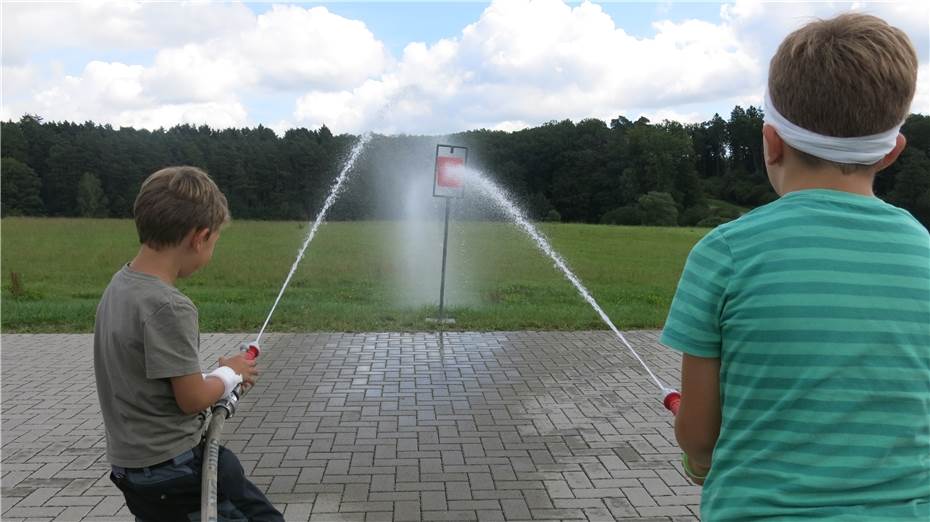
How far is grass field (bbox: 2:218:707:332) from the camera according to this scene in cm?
1120

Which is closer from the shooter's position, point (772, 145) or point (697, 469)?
point (772, 145)

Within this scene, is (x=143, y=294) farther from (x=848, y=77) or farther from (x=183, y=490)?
(x=848, y=77)

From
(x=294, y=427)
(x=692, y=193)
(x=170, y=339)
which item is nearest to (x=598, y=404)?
(x=294, y=427)

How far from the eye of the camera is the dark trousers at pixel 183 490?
256cm

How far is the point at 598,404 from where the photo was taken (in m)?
6.87

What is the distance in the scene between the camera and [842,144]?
1.41m

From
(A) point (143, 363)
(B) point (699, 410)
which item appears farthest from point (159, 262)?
(B) point (699, 410)

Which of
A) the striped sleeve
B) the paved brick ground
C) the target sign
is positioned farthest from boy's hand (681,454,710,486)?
the target sign

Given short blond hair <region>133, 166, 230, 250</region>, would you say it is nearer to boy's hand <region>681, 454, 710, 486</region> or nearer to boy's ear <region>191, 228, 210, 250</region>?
boy's ear <region>191, 228, 210, 250</region>

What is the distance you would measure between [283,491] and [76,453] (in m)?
1.97

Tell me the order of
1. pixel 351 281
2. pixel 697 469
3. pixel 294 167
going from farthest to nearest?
pixel 294 167 → pixel 351 281 → pixel 697 469

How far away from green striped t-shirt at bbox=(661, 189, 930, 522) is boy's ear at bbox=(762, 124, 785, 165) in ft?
0.37

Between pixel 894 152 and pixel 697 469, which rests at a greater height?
pixel 894 152

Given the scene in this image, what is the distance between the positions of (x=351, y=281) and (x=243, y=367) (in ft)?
45.4
